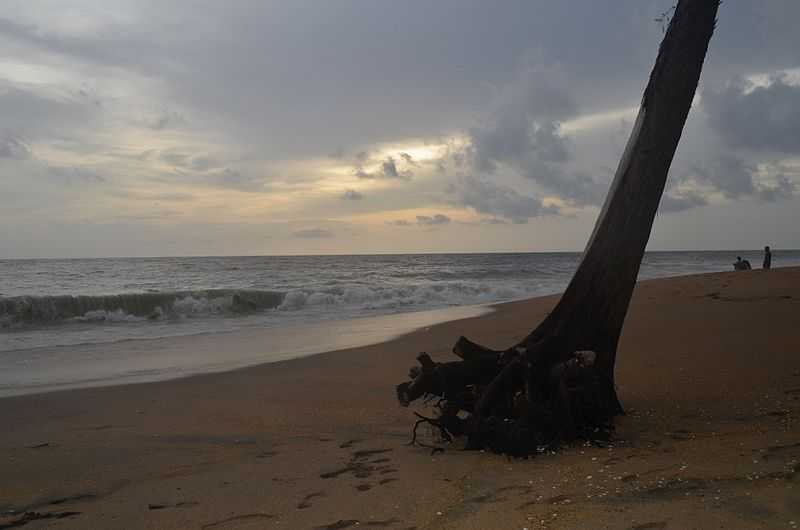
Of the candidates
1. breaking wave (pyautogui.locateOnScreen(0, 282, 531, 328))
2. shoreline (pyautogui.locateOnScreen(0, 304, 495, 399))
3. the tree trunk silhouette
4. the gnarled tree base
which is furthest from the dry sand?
breaking wave (pyautogui.locateOnScreen(0, 282, 531, 328))

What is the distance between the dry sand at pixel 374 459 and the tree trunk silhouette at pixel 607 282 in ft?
1.65

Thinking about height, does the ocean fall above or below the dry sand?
below

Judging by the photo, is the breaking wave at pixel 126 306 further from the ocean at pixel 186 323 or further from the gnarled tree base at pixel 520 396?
the gnarled tree base at pixel 520 396

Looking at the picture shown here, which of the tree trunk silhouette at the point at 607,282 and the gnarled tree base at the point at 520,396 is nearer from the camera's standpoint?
the gnarled tree base at the point at 520,396

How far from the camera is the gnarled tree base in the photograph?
15.2ft

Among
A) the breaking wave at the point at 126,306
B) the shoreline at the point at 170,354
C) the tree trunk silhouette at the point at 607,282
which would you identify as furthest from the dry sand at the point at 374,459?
the breaking wave at the point at 126,306

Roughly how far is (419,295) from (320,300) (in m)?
4.64

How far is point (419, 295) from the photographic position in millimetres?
29438

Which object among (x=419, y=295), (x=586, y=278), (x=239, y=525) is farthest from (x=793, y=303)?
(x=419, y=295)

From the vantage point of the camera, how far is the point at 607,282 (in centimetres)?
518

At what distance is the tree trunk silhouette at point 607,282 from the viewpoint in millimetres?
5004

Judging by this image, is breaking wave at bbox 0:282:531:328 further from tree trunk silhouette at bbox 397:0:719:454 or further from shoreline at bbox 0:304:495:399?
tree trunk silhouette at bbox 397:0:719:454

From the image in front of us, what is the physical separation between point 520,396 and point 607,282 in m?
1.20

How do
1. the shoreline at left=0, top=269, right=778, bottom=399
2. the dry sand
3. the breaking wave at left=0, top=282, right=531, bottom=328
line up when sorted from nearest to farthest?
the dry sand
the shoreline at left=0, top=269, right=778, bottom=399
the breaking wave at left=0, top=282, right=531, bottom=328
